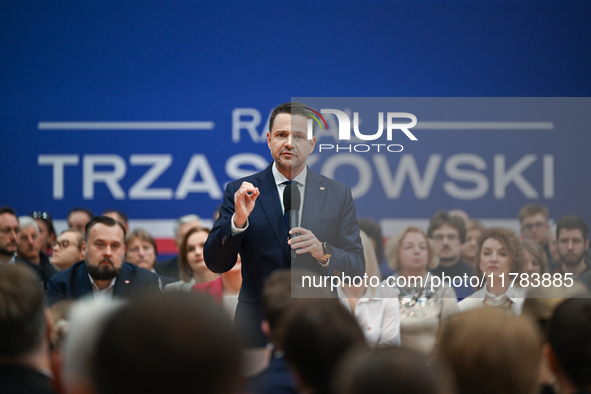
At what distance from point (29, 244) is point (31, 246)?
0.08 ft

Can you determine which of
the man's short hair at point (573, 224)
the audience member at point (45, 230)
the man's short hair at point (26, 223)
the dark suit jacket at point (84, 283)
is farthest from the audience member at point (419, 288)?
the audience member at point (45, 230)

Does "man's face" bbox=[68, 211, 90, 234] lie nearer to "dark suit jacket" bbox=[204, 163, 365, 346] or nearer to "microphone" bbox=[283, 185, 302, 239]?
"dark suit jacket" bbox=[204, 163, 365, 346]

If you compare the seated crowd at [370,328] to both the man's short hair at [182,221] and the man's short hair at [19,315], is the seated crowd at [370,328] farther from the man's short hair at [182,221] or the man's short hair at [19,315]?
the man's short hair at [182,221]

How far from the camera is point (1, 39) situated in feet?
17.3

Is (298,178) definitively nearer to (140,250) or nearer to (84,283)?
(84,283)

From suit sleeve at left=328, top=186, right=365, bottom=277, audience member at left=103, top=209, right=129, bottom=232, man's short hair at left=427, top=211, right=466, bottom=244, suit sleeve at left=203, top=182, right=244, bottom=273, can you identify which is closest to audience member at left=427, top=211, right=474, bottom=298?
man's short hair at left=427, top=211, right=466, bottom=244

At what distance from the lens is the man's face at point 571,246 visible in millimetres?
2521

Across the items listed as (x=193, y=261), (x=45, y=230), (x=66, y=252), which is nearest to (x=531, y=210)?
(x=193, y=261)

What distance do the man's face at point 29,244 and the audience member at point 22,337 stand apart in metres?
3.40

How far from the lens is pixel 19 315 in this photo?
1321mm

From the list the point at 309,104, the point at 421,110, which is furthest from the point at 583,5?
the point at 309,104

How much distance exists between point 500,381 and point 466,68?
14.3ft

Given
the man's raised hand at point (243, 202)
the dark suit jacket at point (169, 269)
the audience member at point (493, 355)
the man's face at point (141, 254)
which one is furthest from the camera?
the dark suit jacket at point (169, 269)

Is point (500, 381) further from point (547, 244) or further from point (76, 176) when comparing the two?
point (76, 176)
